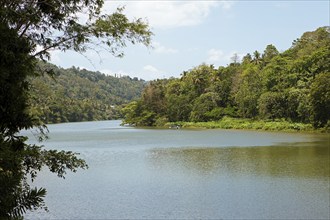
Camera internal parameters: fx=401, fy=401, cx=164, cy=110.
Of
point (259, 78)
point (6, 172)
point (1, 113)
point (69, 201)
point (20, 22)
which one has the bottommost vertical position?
point (69, 201)

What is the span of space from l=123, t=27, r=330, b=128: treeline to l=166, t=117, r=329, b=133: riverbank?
999mm

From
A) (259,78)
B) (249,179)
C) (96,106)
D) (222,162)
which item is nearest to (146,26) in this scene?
(249,179)

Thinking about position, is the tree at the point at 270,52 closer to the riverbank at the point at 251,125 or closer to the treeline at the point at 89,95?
the riverbank at the point at 251,125

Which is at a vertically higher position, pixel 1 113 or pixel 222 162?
pixel 1 113

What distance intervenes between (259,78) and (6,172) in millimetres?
54097

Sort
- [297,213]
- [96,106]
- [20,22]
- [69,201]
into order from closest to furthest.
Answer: [20,22]
[297,213]
[69,201]
[96,106]

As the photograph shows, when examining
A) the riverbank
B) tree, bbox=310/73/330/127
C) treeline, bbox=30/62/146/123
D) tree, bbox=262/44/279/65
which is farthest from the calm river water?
tree, bbox=262/44/279/65

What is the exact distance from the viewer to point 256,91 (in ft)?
178

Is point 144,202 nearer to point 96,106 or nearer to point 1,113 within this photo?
point 1,113

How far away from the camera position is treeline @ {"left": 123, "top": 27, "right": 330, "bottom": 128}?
141 ft

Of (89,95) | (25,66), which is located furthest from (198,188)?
(89,95)

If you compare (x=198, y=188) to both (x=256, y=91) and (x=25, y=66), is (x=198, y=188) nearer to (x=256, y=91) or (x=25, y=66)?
(x=25, y=66)

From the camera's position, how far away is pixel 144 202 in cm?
1287

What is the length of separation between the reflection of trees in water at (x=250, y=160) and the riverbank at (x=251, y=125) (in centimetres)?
1605
